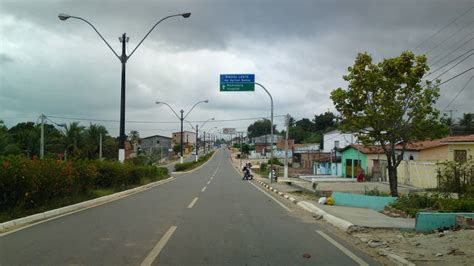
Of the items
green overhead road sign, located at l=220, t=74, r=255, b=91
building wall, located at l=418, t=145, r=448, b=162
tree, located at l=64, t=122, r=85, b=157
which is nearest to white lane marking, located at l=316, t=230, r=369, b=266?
green overhead road sign, located at l=220, t=74, r=255, b=91

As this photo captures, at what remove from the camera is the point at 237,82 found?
32656 millimetres

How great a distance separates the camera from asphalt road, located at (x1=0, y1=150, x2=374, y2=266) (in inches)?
301

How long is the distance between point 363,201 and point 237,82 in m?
17.4

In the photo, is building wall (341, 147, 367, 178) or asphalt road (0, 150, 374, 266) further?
building wall (341, 147, 367, 178)

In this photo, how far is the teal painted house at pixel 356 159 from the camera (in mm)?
40719

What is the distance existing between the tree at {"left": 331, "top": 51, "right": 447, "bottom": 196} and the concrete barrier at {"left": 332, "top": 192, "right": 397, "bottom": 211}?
1.93 metres

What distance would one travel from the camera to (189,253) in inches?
320

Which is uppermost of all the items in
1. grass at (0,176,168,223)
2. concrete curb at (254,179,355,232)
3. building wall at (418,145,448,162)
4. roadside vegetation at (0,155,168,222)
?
building wall at (418,145,448,162)

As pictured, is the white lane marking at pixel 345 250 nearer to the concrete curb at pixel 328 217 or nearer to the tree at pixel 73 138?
the concrete curb at pixel 328 217

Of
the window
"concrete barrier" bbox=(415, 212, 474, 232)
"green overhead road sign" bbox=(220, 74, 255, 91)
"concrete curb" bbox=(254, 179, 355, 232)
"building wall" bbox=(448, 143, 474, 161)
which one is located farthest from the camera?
"green overhead road sign" bbox=(220, 74, 255, 91)

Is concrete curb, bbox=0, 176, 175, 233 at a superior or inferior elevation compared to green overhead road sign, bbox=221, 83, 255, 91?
inferior

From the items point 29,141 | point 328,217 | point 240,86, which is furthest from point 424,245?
point 29,141

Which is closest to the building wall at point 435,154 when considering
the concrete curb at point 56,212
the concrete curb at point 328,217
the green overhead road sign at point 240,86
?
the green overhead road sign at point 240,86

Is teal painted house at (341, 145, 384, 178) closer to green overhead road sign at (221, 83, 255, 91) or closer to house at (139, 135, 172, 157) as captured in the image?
green overhead road sign at (221, 83, 255, 91)
